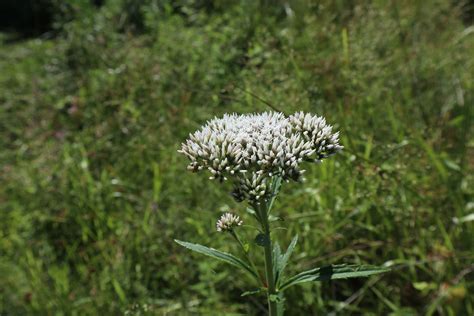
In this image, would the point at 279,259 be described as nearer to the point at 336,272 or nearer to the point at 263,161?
the point at 336,272

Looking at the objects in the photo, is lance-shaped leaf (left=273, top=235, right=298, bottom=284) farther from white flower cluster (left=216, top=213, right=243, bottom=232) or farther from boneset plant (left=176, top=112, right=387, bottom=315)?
white flower cluster (left=216, top=213, right=243, bottom=232)

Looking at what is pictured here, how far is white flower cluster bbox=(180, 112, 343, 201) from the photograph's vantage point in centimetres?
154

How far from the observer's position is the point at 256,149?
1562 millimetres

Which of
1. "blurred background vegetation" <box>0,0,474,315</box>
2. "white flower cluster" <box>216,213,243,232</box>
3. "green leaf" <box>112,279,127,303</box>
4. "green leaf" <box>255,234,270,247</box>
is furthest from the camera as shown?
"green leaf" <box>112,279,127,303</box>

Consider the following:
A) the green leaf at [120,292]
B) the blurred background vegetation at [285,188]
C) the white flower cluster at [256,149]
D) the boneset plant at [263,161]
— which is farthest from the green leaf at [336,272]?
the green leaf at [120,292]

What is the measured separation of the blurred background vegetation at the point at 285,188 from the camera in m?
2.88

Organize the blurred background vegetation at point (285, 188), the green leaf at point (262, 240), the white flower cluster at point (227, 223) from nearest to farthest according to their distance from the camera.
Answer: the green leaf at point (262, 240) → the white flower cluster at point (227, 223) → the blurred background vegetation at point (285, 188)

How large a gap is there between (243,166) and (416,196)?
1.67 metres

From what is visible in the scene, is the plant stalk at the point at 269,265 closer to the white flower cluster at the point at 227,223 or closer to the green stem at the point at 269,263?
the green stem at the point at 269,263

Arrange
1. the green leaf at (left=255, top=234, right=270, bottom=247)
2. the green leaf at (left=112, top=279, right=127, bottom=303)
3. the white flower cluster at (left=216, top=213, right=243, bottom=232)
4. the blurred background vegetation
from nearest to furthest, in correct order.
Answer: the green leaf at (left=255, top=234, right=270, bottom=247)
the white flower cluster at (left=216, top=213, right=243, bottom=232)
the blurred background vegetation
the green leaf at (left=112, top=279, right=127, bottom=303)

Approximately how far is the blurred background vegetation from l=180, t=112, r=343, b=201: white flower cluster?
0.94 meters

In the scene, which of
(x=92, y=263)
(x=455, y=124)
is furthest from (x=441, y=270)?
(x=92, y=263)

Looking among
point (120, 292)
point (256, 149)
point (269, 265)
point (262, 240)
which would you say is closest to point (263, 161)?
point (256, 149)

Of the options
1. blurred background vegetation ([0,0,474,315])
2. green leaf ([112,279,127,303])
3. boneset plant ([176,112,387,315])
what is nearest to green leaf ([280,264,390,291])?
boneset plant ([176,112,387,315])
